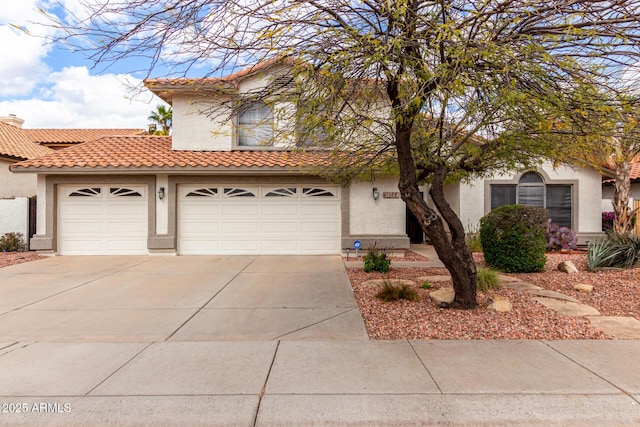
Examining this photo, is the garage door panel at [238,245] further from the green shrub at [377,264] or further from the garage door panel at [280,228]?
the green shrub at [377,264]

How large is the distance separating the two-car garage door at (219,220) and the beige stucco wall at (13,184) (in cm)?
724

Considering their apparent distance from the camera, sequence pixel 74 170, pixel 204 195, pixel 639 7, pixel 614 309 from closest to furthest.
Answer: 1. pixel 639 7
2. pixel 614 309
3. pixel 74 170
4. pixel 204 195

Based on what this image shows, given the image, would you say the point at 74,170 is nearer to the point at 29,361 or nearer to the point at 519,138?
the point at 29,361

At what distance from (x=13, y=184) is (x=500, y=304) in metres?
20.6

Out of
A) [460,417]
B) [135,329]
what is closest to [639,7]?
[460,417]

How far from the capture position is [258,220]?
1231cm

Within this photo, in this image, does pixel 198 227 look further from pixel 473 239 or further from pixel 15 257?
pixel 473 239

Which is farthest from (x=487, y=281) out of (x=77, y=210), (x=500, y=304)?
(x=77, y=210)

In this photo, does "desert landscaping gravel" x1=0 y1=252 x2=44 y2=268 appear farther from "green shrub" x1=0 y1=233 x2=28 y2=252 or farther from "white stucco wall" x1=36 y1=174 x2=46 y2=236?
"white stucco wall" x1=36 y1=174 x2=46 y2=236

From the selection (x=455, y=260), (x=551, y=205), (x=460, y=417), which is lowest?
(x=460, y=417)

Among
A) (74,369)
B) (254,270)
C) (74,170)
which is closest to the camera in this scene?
(74,369)

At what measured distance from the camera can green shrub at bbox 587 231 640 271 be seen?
29.6 ft

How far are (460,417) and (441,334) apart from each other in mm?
1914

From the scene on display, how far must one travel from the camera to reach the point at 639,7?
4.35m
